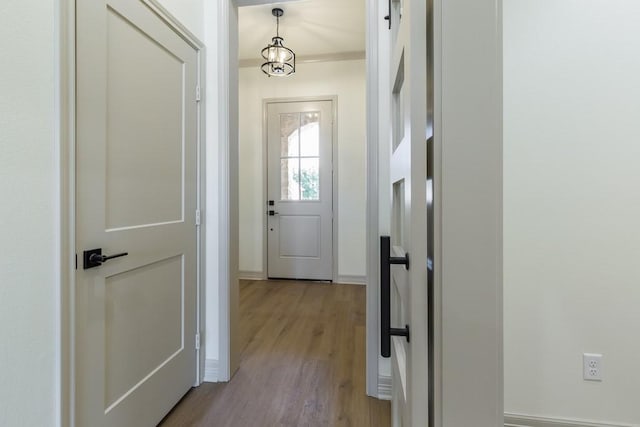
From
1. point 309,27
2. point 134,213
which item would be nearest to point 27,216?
point 134,213

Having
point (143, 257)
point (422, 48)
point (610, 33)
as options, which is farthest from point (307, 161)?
point (422, 48)

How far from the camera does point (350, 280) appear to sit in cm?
388

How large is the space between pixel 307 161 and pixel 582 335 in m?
3.20

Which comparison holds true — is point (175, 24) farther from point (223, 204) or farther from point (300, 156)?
point (300, 156)

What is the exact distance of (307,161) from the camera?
3955mm

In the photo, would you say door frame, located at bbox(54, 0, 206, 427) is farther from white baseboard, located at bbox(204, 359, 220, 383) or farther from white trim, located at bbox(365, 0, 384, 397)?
white trim, located at bbox(365, 0, 384, 397)

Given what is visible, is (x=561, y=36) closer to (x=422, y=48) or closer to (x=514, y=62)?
(x=514, y=62)

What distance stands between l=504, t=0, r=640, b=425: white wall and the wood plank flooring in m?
0.81

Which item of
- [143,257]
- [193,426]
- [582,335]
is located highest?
[143,257]

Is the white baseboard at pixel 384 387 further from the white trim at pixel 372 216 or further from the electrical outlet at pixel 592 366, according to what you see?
the electrical outlet at pixel 592 366

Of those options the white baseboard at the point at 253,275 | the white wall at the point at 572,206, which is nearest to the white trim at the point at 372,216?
the white wall at the point at 572,206

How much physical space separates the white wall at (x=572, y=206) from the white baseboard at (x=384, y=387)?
0.58 metres

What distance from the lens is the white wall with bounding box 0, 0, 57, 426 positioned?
0.87 m

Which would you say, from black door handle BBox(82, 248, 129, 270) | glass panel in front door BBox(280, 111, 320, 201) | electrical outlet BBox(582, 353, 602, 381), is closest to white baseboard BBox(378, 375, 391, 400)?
electrical outlet BBox(582, 353, 602, 381)
